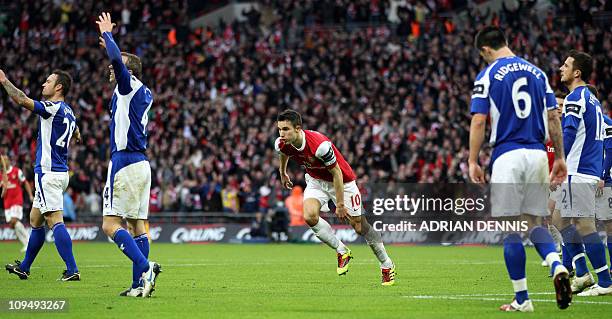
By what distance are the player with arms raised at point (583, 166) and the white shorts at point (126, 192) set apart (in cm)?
510

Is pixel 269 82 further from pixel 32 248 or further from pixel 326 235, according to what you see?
pixel 326 235

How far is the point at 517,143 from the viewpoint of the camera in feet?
31.9

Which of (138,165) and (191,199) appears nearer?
(138,165)

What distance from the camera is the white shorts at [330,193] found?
Result: 46.7 feet

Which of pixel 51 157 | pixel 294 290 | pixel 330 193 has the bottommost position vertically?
pixel 294 290

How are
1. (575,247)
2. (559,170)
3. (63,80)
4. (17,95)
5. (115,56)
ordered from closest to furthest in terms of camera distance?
1. (559,170)
2. (115,56)
3. (575,247)
4. (17,95)
5. (63,80)

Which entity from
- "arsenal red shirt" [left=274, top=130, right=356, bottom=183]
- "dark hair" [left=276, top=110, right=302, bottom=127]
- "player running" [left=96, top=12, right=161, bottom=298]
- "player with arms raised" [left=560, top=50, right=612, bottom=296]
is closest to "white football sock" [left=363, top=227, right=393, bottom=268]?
"arsenal red shirt" [left=274, top=130, right=356, bottom=183]

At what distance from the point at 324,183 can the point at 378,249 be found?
52.4 inches

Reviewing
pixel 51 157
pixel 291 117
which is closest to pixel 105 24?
pixel 291 117

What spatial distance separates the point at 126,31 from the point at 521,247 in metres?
37.0

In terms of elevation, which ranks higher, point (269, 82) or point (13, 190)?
point (269, 82)

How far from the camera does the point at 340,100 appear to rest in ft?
118

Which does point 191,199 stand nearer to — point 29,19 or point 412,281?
point 29,19

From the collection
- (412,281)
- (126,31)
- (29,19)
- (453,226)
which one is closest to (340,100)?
(453,226)
